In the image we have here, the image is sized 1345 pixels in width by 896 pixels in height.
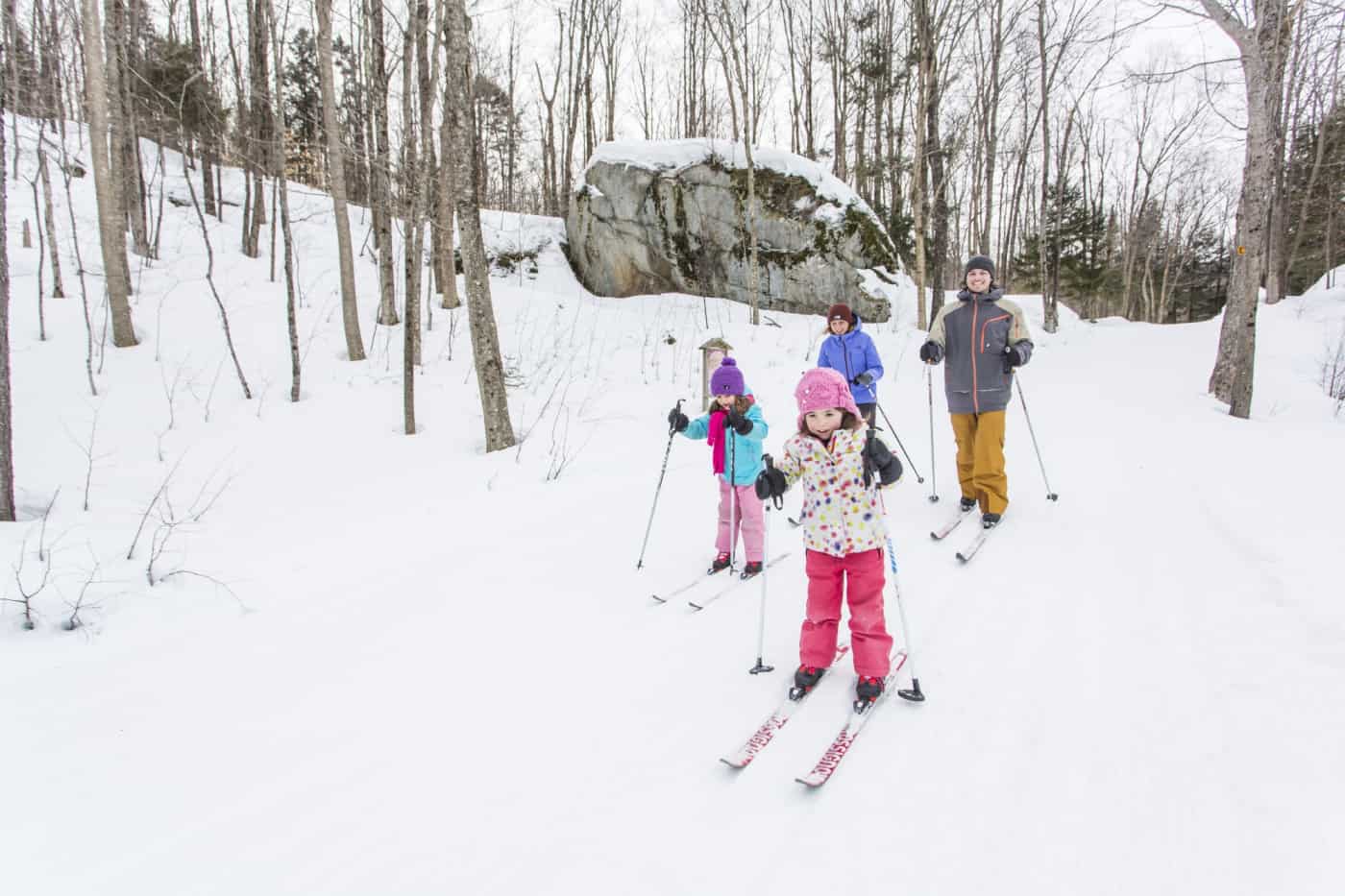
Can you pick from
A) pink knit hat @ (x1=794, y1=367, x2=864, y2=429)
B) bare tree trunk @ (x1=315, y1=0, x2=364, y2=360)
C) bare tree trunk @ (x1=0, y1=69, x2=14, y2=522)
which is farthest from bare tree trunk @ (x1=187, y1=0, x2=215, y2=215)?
pink knit hat @ (x1=794, y1=367, x2=864, y2=429)

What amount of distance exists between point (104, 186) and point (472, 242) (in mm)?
5228

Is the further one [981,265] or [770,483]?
[981,265]

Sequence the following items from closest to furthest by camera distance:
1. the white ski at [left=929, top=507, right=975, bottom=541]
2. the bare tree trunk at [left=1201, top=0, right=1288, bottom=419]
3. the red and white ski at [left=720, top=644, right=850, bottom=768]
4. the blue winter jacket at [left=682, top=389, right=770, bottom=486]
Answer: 1. the red and white ski at [left=720, top=644, right=850, bottom=768]
2. the blue winter jacket at [left=682, top=389, right=770, bottom=486]
3. the white ski at [left=929, top=507, right=975, bottom=541]
4. the bare tree trunk at [left=1201, top=0, right=1288, bottom=419]

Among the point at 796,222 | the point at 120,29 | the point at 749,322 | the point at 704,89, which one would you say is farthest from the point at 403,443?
the point at 704,89

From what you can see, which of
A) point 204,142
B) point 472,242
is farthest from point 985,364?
point 204,142

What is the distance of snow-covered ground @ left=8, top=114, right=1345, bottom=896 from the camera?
2148mm

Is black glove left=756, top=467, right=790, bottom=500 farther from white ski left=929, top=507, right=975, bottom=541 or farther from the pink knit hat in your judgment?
white ski left=929, top=507, right=975, bottom=541

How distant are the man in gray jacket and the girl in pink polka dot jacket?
2704 millimetres

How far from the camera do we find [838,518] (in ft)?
9.89

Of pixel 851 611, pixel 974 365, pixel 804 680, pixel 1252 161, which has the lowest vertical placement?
pixel 804 680

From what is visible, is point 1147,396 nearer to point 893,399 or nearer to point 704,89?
point 893,399

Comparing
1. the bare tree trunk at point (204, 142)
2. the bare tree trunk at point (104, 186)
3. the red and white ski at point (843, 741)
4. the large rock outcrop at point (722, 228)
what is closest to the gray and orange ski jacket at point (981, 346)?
the red and white ski at point (843, 741)

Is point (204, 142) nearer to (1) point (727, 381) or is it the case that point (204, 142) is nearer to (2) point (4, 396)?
(2) point (4, 396)

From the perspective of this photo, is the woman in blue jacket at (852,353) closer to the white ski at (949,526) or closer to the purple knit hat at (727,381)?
the white ski at (949,526)
